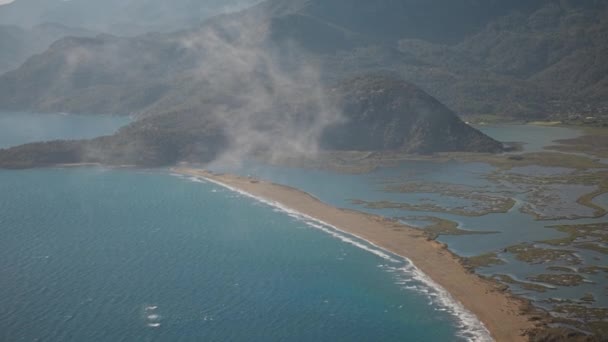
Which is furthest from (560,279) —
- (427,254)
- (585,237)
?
(585,237)

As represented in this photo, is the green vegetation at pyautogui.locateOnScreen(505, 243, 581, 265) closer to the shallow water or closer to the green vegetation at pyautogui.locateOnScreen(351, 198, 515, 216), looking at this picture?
the shallow water

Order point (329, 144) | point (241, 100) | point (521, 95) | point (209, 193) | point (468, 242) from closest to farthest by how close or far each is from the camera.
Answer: point (468, 242) → point (209, 193) → point (329, 144) → point (241, 100) → point (521, 95)

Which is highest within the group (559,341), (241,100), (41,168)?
(241,100)

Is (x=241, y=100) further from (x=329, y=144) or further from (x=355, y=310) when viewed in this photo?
(x=355, y=310)

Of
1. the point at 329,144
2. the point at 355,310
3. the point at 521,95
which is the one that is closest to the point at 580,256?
the point at 355,310

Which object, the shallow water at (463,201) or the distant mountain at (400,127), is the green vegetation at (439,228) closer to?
the shallow water at (463,201)

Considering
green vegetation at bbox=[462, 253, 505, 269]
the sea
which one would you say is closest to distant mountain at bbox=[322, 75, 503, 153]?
the sea

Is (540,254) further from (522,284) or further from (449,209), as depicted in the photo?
(449,209)
